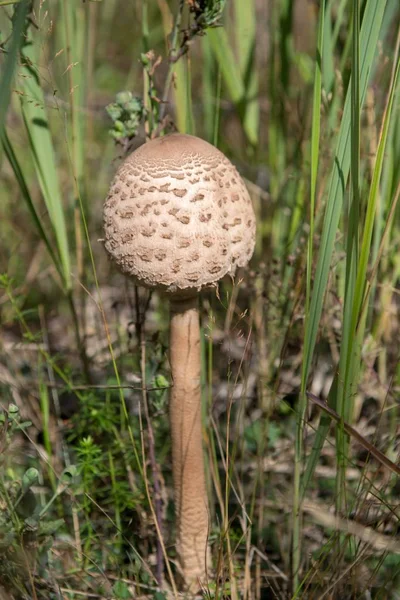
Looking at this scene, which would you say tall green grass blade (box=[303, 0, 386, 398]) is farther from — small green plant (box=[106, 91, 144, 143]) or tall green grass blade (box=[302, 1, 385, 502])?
small green plant (box=[106, 91, 144, 143])

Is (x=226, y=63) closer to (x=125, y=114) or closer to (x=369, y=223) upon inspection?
(x=125, y=114)

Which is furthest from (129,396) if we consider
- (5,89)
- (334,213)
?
(5,89)

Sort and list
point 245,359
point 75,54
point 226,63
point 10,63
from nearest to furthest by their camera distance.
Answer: point 10,63 < point 245,359 < point 75,54 < point 226,63

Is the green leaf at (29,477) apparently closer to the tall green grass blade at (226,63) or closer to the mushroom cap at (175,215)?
the mushroom cap at (175,215)

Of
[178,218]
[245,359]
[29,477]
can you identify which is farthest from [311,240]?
[29,477]

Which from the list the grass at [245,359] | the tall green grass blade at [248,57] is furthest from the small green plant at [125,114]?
the tall green grass blade at [248,57]
